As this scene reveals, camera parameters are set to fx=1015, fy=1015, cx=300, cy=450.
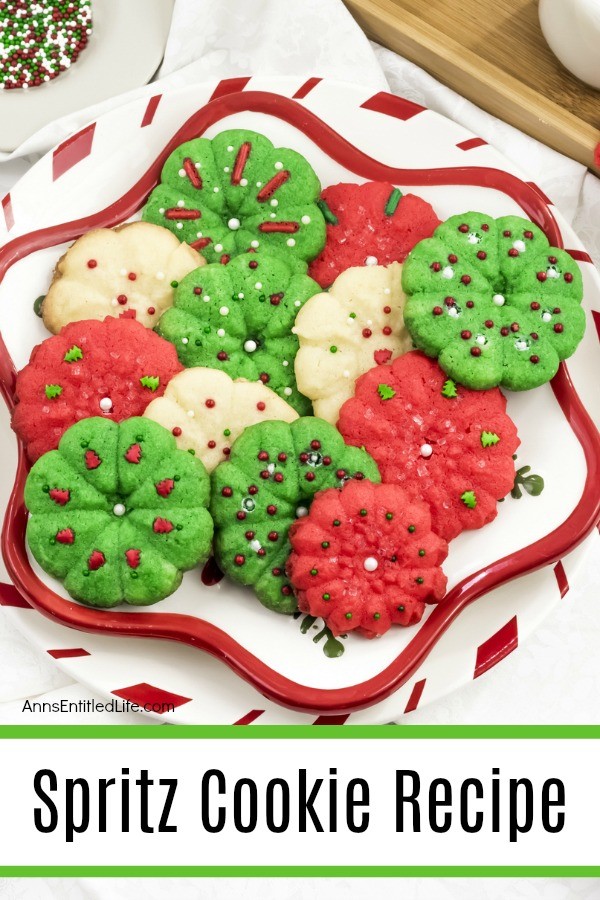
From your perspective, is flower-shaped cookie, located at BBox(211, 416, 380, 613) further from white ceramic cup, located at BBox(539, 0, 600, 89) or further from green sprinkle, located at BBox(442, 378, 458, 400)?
white ceramic cup, located at BBox(539, 0, 600, 89)

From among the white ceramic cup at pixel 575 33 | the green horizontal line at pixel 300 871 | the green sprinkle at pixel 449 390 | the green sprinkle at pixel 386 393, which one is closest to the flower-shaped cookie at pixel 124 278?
the green sprinkle at pixel 386 393

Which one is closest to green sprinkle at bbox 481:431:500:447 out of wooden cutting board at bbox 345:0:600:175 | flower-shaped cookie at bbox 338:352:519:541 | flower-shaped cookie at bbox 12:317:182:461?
flower-shaped cookie at bbox 338:352:519:541

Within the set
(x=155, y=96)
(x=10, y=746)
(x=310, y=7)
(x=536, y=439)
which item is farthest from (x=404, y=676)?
(x=310, y=7)

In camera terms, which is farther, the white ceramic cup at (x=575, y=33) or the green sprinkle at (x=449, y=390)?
the white ceramic cup at (x=575, y=33)

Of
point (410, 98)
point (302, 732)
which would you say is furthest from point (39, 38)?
point (302, 732)

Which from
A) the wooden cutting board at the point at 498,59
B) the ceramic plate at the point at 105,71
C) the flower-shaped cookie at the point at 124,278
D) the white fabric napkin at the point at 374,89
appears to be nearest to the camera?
the flower-shaped cookie at the point at 124,278

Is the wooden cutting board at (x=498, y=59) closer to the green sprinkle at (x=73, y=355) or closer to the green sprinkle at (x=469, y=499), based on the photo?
the green sprinkle at (x=469, y=499)
